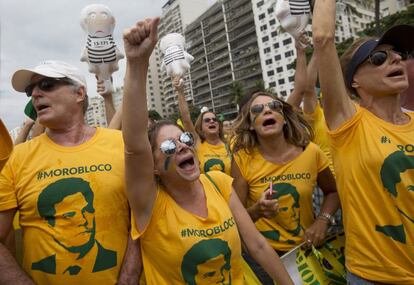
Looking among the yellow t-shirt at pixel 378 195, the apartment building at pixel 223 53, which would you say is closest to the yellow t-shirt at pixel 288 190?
the yellow t-shirt at pixel 378 195

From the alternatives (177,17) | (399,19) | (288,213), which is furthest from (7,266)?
(177,17)

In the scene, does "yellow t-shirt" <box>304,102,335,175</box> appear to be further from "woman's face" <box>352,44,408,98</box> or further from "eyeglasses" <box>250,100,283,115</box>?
"woman's face" <box>352,44,408,98</box>

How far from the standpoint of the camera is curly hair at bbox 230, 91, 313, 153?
302 cm

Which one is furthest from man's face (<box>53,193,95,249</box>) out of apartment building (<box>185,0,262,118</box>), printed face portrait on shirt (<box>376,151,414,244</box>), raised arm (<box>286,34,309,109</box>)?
apartment building (<box>185,0,262,118</box>)

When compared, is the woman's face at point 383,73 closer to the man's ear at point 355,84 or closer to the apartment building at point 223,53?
the man's ear at point 355,84

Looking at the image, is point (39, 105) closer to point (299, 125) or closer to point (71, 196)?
point (71, 196)

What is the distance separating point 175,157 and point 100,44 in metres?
1.62

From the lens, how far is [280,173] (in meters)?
2.76

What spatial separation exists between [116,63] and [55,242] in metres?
1.70

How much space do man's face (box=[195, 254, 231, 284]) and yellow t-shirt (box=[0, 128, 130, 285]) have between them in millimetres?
540

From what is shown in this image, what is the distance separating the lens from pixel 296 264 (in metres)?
2.54

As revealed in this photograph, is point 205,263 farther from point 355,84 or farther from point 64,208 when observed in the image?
point 355,84

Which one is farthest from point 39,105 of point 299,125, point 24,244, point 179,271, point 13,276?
point 299,125

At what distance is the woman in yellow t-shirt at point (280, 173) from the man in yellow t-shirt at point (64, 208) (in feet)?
3.32
